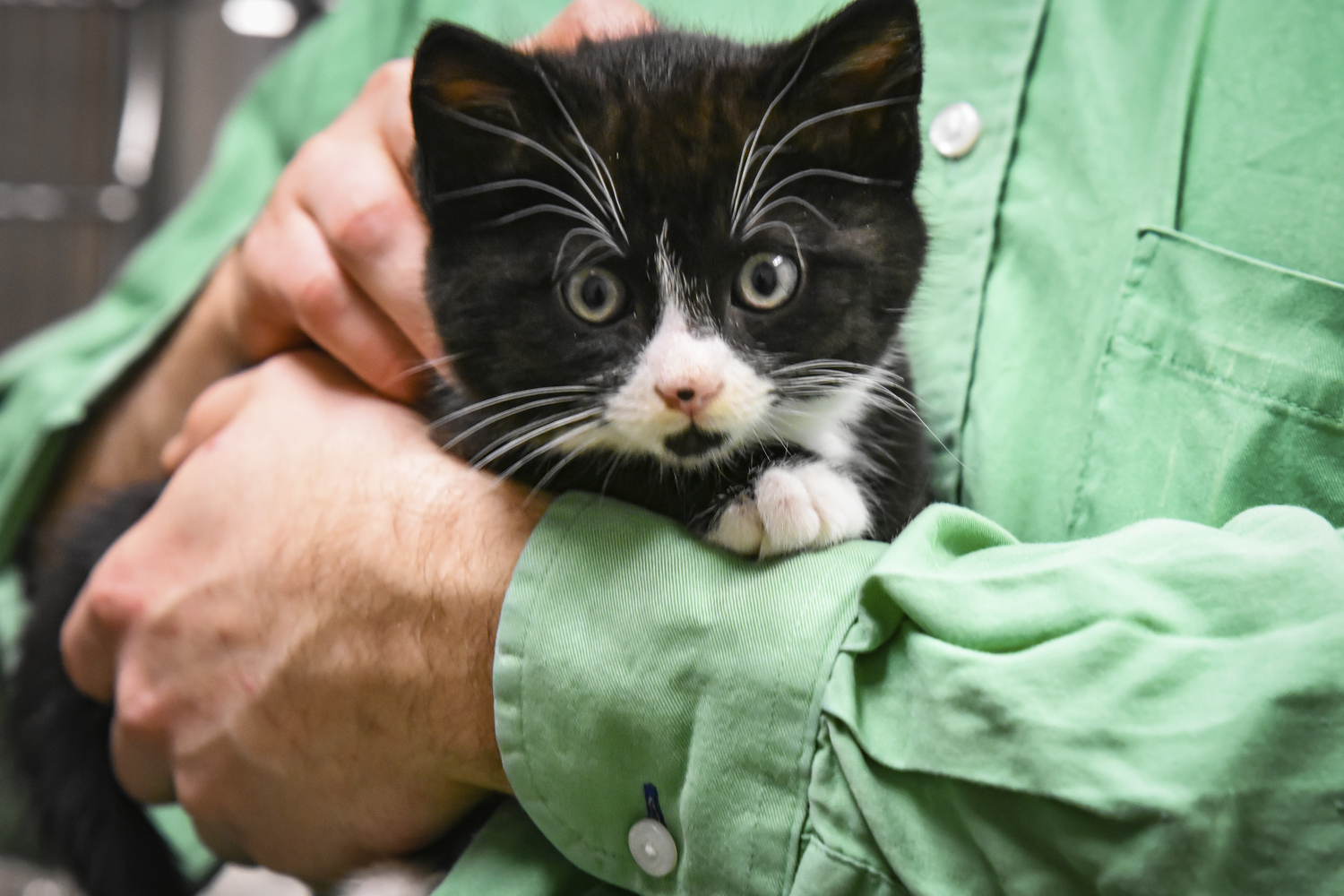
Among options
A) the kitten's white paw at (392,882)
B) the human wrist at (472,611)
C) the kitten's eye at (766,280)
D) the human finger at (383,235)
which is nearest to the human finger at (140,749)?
the kitten's white paw at (392,882)

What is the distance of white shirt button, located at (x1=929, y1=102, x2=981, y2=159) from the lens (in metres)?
1.11

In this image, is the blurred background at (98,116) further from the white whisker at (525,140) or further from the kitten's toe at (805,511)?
the kitten's toe at (805,511)

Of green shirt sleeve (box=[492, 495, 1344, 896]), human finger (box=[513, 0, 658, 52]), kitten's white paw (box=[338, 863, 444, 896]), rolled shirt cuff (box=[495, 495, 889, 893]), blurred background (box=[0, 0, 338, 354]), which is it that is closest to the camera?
green shirt sleeve (box=[492, 495, 1344, 896])

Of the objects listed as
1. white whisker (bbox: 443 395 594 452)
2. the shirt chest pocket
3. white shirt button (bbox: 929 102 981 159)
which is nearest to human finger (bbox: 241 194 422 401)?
white whisker (bbox: 443 395 594 452)

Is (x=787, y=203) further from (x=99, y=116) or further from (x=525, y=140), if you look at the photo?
(x=99, y=116)

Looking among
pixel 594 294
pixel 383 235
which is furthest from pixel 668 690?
pixel 383 235

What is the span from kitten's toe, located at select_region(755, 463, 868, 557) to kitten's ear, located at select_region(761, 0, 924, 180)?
0.33 m

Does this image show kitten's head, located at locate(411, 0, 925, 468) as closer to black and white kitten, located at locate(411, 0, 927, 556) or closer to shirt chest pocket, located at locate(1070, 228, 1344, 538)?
black and white kitten, located at locate(411, 0, 927, 556)

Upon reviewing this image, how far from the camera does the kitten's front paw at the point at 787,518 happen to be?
854 mm

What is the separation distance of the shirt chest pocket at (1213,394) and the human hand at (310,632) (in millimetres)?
623

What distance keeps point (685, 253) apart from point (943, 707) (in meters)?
0.47

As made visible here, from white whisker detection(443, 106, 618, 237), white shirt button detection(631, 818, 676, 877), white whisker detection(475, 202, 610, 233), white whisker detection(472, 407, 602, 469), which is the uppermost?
white whisker detection(443, 106, 618, 237)

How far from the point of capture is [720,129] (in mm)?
907

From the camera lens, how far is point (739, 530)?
86 centimetres
